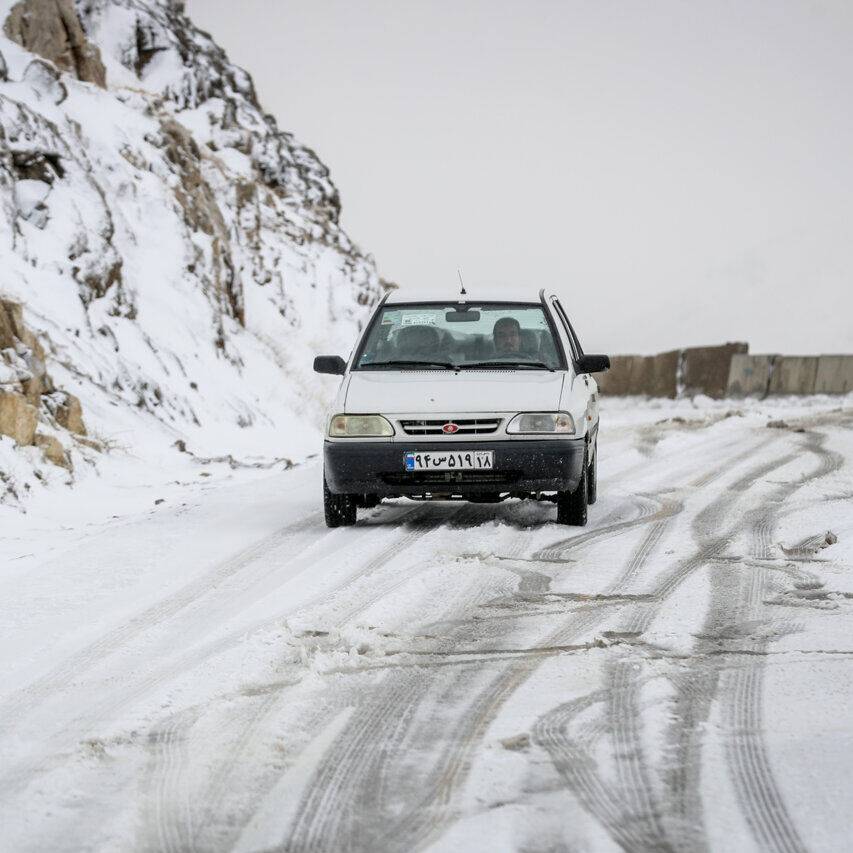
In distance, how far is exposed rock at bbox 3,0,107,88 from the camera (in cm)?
2455

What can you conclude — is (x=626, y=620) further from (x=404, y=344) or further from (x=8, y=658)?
(x=404, y=344)

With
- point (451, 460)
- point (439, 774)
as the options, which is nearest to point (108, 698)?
point (439, 774)

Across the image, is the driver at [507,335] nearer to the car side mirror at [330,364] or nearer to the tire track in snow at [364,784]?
the car side mirror at [330,364]

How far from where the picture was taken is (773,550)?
285 inches

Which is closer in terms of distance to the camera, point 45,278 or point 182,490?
point 182,490

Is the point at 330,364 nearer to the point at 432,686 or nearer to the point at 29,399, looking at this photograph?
the point at 29,399

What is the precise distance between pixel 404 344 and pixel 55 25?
1919cm

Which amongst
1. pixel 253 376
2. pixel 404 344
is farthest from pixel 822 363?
pixel 404 344

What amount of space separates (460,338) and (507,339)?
0.36 m

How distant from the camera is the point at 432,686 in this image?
4.41 meters

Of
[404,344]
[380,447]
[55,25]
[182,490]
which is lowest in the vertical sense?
[182,490]

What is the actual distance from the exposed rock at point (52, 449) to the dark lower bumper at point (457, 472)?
384 cm

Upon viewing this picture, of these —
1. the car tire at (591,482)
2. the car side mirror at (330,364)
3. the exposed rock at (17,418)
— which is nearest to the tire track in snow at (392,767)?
the car side mirror at (330,364)

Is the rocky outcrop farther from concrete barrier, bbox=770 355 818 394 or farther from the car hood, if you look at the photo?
concrete barrier, bbox=770 355 818 394
